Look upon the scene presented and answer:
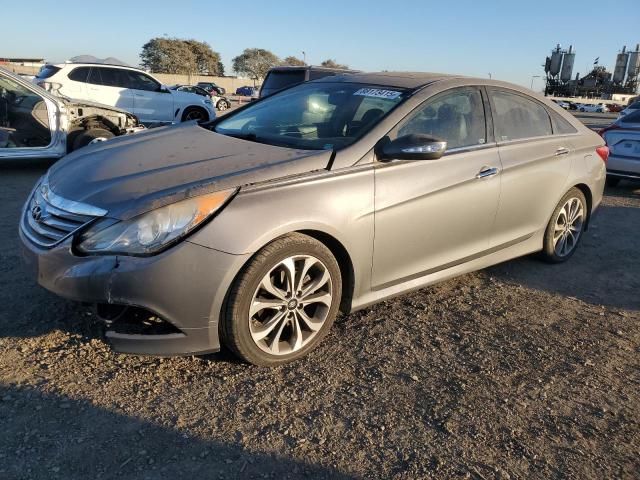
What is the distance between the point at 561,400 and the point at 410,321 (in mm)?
1102

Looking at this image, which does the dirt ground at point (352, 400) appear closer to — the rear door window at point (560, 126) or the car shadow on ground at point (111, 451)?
the car shadow on ground at point (111, 451)

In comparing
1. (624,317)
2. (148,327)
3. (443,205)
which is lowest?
(624,317)

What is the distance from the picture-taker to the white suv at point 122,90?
1213 cm

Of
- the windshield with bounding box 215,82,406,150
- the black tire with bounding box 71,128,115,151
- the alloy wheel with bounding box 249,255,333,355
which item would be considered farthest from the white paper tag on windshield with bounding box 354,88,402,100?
the black tire with bounding box 71,128,115,151

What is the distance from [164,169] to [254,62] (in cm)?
10242

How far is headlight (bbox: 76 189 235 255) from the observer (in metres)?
2.61

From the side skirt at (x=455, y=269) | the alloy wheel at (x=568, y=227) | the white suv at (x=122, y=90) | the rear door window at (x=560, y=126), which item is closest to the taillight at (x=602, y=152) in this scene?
the rear door window at (x=560, y=126)

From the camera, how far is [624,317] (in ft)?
13.0

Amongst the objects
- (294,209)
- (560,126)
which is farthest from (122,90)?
(294,209)

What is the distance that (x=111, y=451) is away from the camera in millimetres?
2305

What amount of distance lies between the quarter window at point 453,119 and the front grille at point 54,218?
1.93 m

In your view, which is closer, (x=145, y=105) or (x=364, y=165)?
(x=364, y=165)

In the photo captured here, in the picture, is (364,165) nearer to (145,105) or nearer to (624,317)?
(624,317)

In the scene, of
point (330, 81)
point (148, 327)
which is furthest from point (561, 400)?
point (330, 81)
